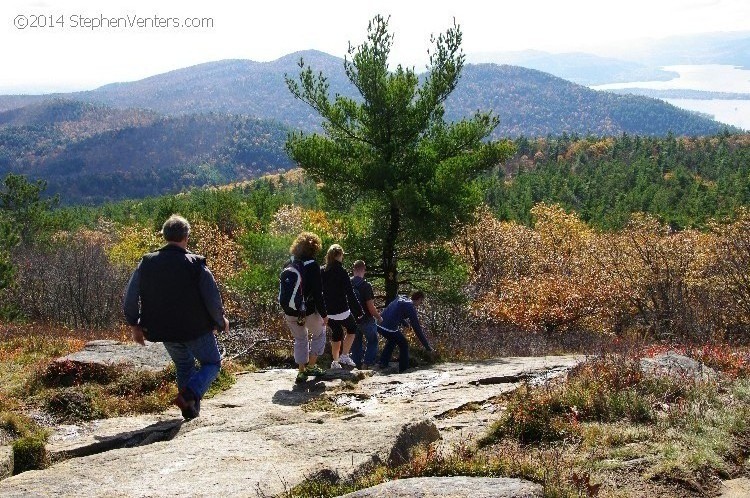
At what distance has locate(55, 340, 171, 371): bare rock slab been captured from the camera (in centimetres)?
819

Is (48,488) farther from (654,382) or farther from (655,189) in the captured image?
(655,189)

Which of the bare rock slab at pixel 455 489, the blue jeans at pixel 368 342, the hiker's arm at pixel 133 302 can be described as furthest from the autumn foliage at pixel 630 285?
the bare rock slab at pixel 455 489

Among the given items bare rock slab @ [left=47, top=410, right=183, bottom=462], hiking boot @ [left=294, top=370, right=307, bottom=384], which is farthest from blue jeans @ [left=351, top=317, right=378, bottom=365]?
bare rock slab @ [left=47, top=410, right=183, bottom=462]

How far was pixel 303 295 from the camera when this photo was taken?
7.73 meters

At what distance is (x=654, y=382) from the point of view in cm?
609

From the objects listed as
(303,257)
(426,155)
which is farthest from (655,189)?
(303,257)

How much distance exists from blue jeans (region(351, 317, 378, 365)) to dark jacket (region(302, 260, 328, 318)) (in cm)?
217

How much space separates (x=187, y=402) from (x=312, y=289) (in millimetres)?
2164

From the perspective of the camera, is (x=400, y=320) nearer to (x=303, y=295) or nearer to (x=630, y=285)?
(x=303, y=295)

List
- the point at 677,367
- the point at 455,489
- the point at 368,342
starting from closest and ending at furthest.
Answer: the point at 455,489 → the point at 677,367 → the point at 368,342

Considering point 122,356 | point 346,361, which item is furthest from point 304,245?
point 122,356

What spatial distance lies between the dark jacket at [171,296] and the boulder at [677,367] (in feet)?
14.7

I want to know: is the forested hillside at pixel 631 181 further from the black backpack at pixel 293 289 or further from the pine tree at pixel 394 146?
the black backpack at pixel 293 289

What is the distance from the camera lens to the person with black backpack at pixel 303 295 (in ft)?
25.0
